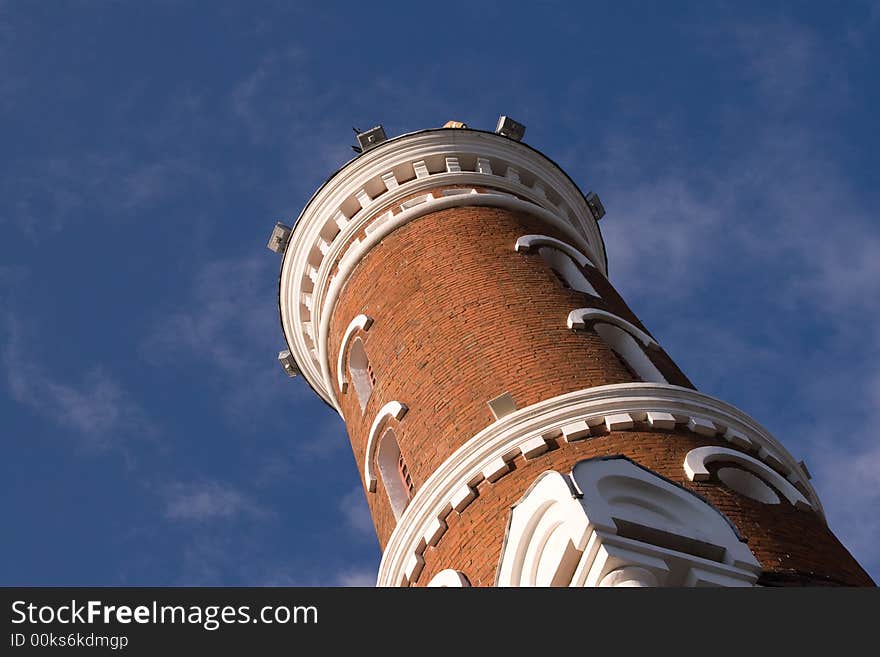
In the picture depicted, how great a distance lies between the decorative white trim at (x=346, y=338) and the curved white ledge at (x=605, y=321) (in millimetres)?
3333

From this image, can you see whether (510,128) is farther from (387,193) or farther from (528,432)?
(528,432)

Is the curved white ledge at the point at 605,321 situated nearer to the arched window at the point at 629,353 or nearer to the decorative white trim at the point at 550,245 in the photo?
the arched window at the point at 629,353

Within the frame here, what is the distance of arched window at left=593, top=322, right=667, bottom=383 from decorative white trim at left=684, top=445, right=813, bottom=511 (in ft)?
7.22

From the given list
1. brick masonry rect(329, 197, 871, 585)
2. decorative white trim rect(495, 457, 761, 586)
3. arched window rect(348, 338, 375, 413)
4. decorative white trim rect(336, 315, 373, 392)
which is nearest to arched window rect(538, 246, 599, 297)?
brick masonry rect(329, 197, 871, 585)

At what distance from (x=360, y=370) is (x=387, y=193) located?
339 centimetres

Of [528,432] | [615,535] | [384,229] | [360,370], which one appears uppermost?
[384,229]

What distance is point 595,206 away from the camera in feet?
85.9

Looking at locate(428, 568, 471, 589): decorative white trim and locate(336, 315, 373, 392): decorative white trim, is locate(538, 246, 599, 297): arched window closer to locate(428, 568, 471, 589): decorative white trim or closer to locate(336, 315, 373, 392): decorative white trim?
locate(336, 315, 373, 392): decorative white trim

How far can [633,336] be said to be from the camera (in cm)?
1920

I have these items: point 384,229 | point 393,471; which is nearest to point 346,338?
point 384,229

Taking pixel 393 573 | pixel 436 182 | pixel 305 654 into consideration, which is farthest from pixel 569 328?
pixel 305 654

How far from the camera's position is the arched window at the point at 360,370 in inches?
819

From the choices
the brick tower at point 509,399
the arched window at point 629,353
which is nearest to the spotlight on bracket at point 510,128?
the brick tower at point 509,399

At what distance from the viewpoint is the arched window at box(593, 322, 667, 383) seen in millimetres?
18234
